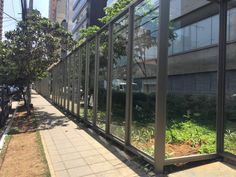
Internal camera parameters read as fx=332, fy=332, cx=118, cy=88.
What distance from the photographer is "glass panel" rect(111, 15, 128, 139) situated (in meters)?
7.33

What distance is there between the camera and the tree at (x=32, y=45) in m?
14.7

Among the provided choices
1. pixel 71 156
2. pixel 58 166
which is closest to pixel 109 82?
pixel 71 156

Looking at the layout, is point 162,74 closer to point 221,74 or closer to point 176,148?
→ point 221,74

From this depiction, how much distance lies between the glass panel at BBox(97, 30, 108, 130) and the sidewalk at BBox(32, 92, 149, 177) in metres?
0.62

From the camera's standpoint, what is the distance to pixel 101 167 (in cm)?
597

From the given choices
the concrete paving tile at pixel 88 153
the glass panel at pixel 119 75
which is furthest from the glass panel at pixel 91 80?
the concrete paving tile at pixel 88 153

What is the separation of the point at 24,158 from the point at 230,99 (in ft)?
14.4

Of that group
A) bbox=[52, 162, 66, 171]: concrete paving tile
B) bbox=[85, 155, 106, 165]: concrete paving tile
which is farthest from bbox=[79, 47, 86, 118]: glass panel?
bbox=[52, 162, 66, 171]: concrete paving tile

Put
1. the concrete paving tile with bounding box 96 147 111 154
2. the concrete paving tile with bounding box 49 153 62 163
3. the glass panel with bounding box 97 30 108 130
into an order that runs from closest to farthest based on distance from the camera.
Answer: the concrete paving tile with bounding box 49 153 62 163
the concrete paving tile with bounding box 96 147 111 154
the glass panel with bounding box 97 30 108 130

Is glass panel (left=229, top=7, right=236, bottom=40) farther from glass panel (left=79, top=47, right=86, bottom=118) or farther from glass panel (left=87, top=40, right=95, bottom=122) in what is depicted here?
glass panel (left=79, top=47, right=86, bottom=118)

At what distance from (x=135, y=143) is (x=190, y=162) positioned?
4.30 ft

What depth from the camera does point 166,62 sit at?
538 cm

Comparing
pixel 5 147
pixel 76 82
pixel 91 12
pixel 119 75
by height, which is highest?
pixel 91 12

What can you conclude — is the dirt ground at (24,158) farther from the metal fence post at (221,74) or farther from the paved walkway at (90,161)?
the metal fence post at (221,74)
